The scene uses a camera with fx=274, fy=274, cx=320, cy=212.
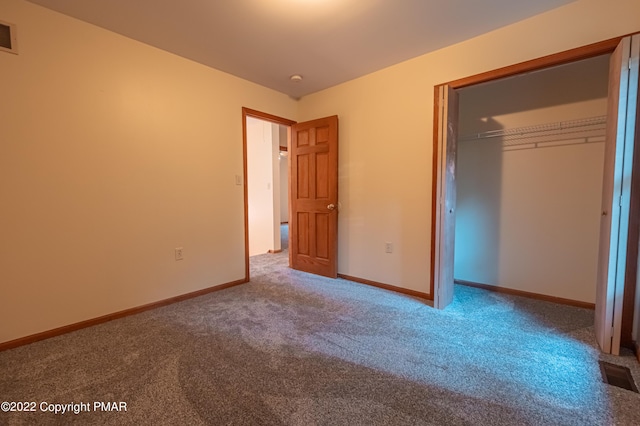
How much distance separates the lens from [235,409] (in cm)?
139

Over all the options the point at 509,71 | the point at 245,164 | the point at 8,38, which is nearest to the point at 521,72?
the point at 509,71

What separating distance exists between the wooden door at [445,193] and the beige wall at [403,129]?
0.23 m

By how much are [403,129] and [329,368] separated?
2407mm

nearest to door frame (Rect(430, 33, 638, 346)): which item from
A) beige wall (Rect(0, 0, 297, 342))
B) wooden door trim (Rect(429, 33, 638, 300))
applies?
wooden door trim (Rect(429, 33, 638, 300))

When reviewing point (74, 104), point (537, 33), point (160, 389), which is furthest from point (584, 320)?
point (74, 104)

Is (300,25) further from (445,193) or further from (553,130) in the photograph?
(553,130)

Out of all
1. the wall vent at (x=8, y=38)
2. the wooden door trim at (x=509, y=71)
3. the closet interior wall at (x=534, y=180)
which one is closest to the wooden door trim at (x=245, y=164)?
the wall vent at (x=8, y=38)

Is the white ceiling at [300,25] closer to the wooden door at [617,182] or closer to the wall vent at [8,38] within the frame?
the wall vent at [8,38]

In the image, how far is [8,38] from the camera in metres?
1.92

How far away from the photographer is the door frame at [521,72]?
188 centimetres

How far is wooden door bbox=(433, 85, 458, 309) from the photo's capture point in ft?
8.14

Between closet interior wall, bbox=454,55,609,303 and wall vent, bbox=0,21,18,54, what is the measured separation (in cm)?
408

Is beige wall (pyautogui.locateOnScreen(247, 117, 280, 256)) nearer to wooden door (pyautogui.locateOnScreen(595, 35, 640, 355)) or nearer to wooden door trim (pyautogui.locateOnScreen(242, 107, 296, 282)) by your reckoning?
wooden door trim (pyautogui.locateOnScreen(242, 107, 296, 282))

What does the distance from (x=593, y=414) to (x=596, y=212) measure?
202 centimetres
